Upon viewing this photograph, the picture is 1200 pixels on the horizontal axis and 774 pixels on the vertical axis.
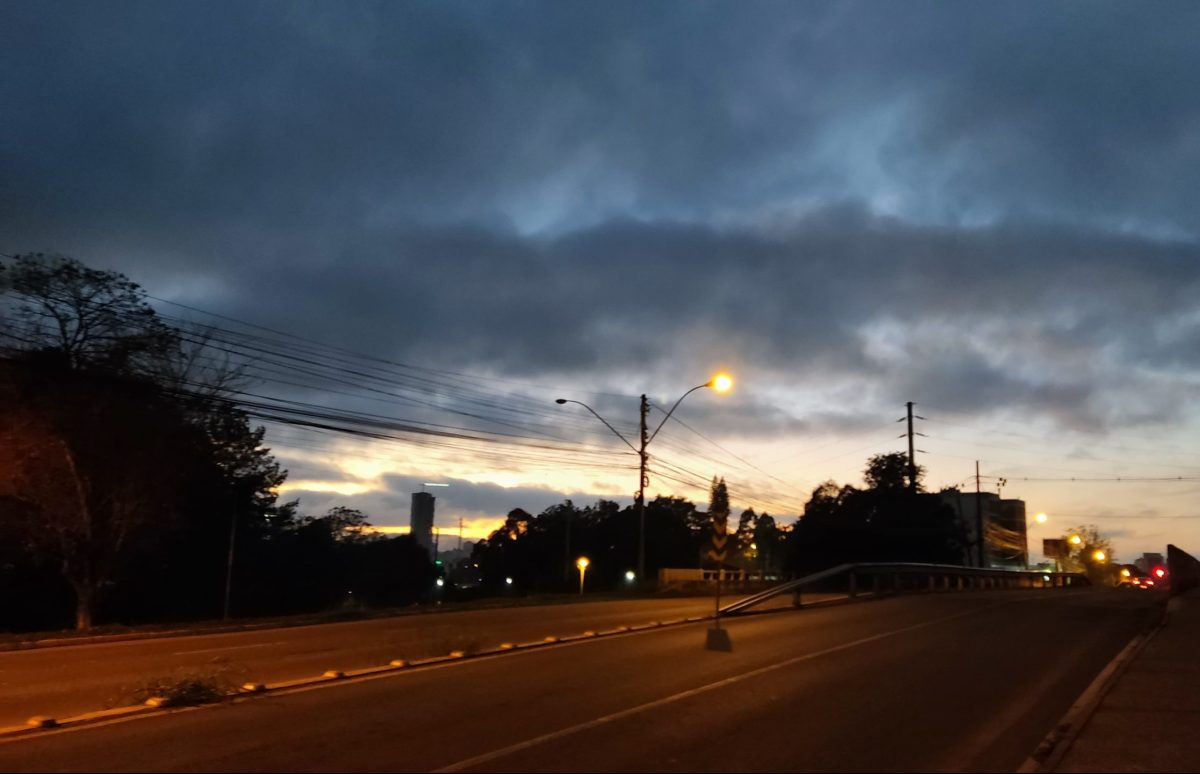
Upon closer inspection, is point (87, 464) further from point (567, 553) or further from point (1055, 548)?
point (1055, 548)

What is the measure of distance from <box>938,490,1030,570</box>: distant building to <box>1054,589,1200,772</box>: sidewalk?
8815 cm

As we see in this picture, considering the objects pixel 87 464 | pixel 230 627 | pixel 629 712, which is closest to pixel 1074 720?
pixel 629 712

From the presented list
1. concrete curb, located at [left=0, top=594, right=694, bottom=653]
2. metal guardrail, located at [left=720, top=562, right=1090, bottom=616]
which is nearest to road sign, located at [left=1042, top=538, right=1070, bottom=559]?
metal guardrail, located at [left=720, top=562, right=1090, bottom=616]

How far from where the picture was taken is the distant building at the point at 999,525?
4107 inches

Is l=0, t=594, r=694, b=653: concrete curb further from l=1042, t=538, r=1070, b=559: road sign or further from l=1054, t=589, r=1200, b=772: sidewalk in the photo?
l=1042, t=538, r=1070, b=559: road sign

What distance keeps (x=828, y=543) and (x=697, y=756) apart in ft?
207

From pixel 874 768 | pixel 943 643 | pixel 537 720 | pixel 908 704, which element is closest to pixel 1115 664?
pixel 943 643

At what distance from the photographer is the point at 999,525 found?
11681 centimetres

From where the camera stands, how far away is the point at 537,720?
399 inches

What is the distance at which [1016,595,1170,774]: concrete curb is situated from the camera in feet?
26.9

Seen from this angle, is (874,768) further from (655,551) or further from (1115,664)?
(655,551)

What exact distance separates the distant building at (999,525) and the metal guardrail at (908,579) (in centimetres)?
4136

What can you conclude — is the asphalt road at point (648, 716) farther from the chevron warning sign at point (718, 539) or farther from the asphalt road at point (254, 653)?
the chevron warning sign at point (718, 539)

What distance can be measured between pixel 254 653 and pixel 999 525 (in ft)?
374
